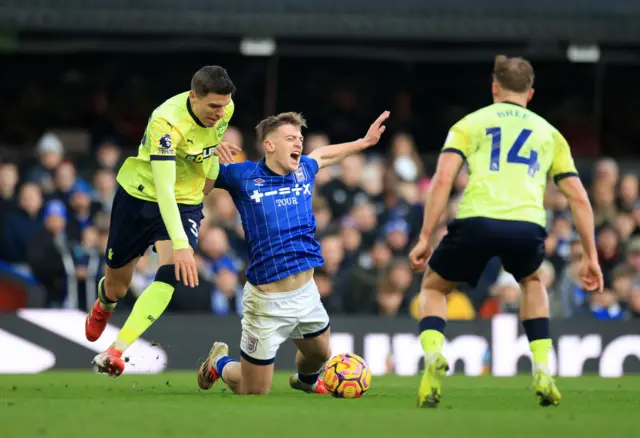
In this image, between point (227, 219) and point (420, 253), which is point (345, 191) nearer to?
point (227, 219)

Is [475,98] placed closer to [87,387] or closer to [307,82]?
[307,82]

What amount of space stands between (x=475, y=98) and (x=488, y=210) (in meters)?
12.5

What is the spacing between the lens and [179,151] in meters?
10.1

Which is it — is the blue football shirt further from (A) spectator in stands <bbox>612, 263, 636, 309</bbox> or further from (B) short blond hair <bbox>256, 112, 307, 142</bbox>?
(A) spectator in stands <bbox>612, 263, 636, 309</bbox>

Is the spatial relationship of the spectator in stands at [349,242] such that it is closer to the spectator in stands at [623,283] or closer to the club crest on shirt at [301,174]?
the spectator in stands at [623,283]

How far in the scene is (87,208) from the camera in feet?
52.1

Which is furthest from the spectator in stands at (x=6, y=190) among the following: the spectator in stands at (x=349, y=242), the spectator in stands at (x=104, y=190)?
the spectator in stands at (x=349, y=242)

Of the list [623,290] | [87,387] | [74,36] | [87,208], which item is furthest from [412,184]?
[87,387]

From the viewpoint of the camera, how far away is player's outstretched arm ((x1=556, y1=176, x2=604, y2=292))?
8.68m

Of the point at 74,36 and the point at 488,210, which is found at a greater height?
the point at 74,36

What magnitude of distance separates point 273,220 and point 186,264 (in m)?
0.91

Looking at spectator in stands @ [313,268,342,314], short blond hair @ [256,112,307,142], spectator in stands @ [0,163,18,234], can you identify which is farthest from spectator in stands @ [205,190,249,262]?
short blond hair @ [256,112,307,142]

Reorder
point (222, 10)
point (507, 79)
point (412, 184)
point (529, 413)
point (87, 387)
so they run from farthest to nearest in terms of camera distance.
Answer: point (222, 10)
point (412, 184)
point (87, 387)
point (507, 79)
point (529, 413)

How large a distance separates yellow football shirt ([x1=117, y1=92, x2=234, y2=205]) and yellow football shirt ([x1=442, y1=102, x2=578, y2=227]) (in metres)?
2.27
